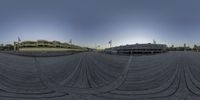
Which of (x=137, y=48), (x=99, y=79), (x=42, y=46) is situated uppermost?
(x=42, y=46)

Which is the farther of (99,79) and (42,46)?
(42,46)

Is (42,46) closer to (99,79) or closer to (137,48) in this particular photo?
(137,48)

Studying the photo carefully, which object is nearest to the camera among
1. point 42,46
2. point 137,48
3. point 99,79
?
point 99,79

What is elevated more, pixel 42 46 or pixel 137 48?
pixel 42 46

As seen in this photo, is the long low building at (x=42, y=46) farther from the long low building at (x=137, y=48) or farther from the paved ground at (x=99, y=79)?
the paved ground at (x=99, y=79)

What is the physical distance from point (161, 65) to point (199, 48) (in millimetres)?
24894

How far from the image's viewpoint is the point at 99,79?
1900 cm

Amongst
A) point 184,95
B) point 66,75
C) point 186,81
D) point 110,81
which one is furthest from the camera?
point 66,75

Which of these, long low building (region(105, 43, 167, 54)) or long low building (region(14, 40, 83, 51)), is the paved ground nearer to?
long low building (region(105, 43, 167, 54))

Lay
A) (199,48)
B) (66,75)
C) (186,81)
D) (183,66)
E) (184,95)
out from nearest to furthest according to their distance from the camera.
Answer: (184,95) → (186,81) → (66,75) → (183,66) → (199,48)

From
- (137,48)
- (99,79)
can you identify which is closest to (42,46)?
(137,48)

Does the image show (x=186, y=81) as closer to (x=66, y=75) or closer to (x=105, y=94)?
(x=105, y=94)

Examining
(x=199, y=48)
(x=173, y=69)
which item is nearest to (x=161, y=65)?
(x=173, y=69)

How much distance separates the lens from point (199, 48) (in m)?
43.3
